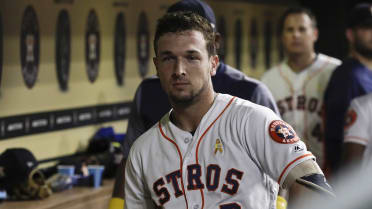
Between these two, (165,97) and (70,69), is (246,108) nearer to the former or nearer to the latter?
(165,97)

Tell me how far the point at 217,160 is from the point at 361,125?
2.16 m

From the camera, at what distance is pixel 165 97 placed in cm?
281

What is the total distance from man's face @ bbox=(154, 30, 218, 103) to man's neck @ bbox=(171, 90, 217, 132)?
0.04m

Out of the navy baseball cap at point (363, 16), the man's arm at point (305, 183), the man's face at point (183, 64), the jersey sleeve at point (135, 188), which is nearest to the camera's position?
the man's arm at point (305, 183)

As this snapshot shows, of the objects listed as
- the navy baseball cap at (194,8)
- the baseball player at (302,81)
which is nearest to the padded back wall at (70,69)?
the baseball player at (302,81)

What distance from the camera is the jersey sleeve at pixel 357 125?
12.8ft

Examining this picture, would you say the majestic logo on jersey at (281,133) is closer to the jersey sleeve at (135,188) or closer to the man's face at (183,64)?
the man's face at (183,64)

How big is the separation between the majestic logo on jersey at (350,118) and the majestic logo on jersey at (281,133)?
2.16m

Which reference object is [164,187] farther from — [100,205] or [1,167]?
[100,205]

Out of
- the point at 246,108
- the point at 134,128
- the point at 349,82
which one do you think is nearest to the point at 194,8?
the point at 134,128

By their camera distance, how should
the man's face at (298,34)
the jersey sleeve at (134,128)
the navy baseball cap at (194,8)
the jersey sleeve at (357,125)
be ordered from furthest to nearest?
the man's face at (298,34) < the jersey sleeve at (357,125) < the jersey sleeve at (134,128) < the navy baseball cap at (194,8)

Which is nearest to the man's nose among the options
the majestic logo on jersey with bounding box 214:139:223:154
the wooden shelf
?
the majestic logo on jersey with bounding box 214:139:223:154

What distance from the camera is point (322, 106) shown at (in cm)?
445

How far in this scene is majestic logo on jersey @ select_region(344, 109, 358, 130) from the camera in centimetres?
396
